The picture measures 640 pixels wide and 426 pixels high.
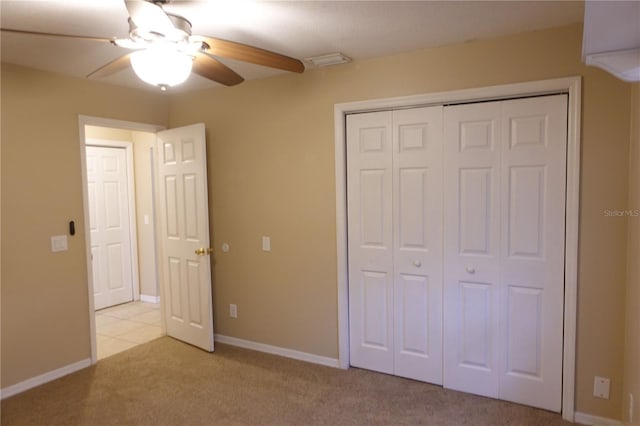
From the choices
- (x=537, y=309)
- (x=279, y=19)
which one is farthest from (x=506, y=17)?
(x=537, y=309)

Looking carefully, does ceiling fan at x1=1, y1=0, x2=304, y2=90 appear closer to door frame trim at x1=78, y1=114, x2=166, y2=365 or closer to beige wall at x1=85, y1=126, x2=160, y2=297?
door frame trim at x1=78, y1=114, x2=166, y2=365

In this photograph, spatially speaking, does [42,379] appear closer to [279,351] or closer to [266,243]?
[279,351]

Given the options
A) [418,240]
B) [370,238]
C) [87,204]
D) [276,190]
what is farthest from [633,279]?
[87,204]

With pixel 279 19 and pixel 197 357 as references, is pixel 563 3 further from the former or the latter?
pixel 197 357

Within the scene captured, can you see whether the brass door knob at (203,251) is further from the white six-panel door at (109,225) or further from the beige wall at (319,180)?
the white six-panel door at (109,225)

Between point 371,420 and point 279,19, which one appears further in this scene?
point 371,420

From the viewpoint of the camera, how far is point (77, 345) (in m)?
3.27

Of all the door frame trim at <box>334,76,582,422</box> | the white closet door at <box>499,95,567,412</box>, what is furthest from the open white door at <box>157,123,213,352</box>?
the white closet door at <box>499,95,567,412</box>

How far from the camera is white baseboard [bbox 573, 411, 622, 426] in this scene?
2.36 metres

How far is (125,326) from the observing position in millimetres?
4297

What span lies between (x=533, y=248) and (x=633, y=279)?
1.76 feet

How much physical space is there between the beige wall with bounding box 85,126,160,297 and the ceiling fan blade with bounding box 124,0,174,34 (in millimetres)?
3682

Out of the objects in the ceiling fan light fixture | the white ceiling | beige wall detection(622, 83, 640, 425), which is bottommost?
beige wall detection(622, 83, 640, 425)

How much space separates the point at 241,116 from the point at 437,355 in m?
2.49
